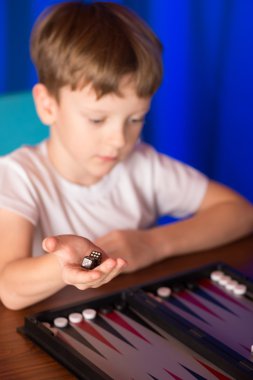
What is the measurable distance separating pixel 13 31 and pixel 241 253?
1.22 m

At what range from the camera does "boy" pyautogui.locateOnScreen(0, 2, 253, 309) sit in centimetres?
169

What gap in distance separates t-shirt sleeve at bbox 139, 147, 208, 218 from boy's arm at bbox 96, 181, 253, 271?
0.03 metres

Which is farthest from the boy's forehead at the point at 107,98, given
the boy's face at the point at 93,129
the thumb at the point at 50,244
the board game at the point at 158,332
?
the thumb at the point at 50,244

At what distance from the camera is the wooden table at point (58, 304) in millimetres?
1203

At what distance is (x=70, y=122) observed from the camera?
5.92ft

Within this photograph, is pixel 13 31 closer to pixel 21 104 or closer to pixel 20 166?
pixel 21 104

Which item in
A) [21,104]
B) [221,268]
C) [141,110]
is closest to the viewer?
[221,268]

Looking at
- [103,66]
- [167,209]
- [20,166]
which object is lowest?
[167,209]

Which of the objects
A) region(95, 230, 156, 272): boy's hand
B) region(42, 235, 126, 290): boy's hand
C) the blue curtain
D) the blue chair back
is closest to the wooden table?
region(95, 230, 156, 272): boy's hand

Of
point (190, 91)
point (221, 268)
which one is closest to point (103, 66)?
point (221, 268)

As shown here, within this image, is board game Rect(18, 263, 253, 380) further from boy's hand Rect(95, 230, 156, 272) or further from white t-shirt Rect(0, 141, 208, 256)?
white t-shirt Rect(0, 141, 208, 256)

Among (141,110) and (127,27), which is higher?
(127,27)

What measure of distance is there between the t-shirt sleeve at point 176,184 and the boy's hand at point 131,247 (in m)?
0.38

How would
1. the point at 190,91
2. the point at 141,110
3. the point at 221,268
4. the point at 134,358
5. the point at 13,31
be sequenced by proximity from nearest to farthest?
the point at 134,358
the point at 221,268
the point at 141,110
the point at 13,31
the point at 190,91
